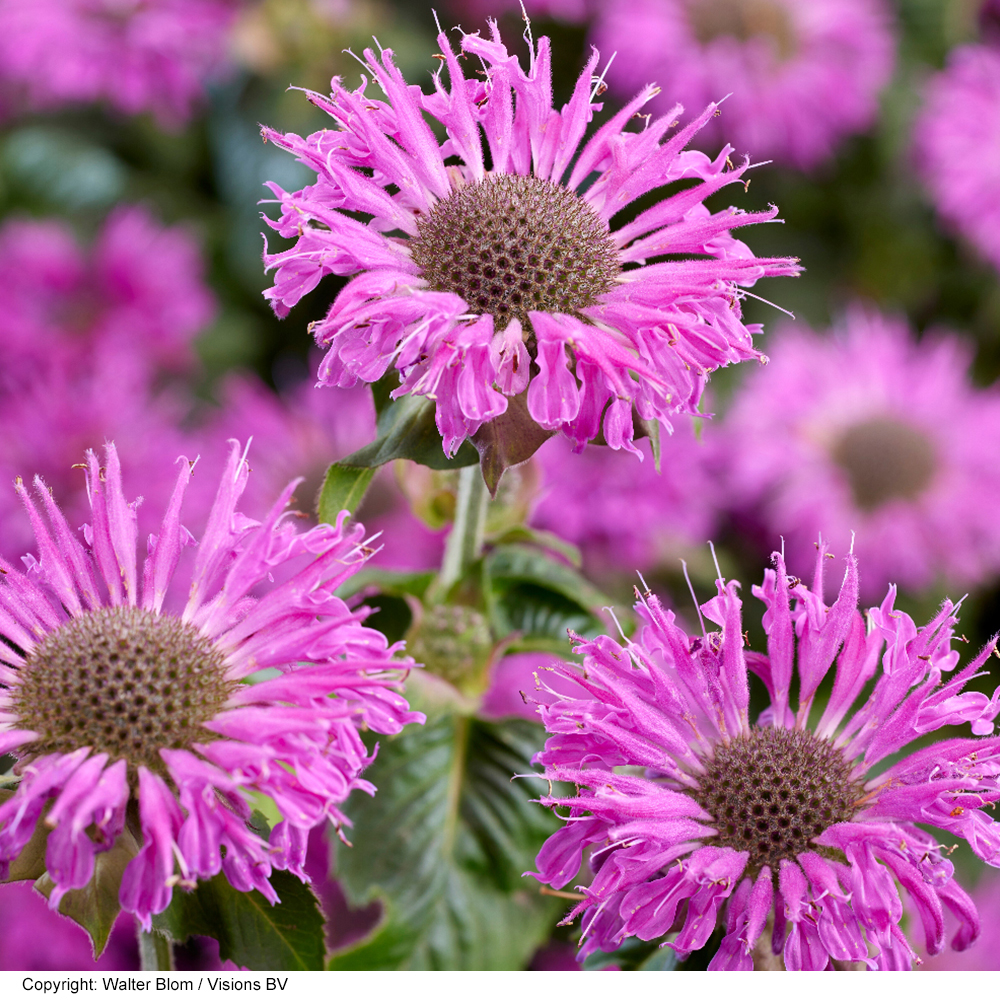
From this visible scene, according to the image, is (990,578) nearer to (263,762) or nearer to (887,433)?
(887,433)

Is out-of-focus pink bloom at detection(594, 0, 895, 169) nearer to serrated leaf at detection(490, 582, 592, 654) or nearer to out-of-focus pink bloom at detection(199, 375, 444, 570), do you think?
out-of-focus pink bloom at detection(199, 375, 444, 570)

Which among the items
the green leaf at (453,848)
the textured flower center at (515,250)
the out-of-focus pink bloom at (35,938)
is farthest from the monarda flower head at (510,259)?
the out-of-focus pink bloom at (35,938)

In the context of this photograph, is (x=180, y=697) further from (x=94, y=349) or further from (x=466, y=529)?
(x=94, y=349)

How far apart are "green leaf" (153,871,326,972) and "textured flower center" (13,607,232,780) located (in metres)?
0.06

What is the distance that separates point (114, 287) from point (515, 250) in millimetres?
829

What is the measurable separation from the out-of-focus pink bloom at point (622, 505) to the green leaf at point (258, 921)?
1.82ft

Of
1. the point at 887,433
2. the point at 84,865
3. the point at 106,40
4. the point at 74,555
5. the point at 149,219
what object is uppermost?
the point at 106,40

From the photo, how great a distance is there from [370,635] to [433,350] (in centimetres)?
11

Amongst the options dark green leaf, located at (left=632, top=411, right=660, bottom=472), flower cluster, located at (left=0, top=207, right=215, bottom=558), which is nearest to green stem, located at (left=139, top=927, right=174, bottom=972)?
dark green leaf, located at (left=632, top=411, right=660, bottom=472)

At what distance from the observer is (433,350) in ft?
1.37

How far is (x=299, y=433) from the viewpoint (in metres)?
1.07

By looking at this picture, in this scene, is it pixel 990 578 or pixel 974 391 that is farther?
pixel 974 391

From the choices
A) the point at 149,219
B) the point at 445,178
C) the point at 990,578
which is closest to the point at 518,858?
the point at 445,178

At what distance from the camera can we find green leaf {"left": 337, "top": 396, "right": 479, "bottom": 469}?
0.43 meters
